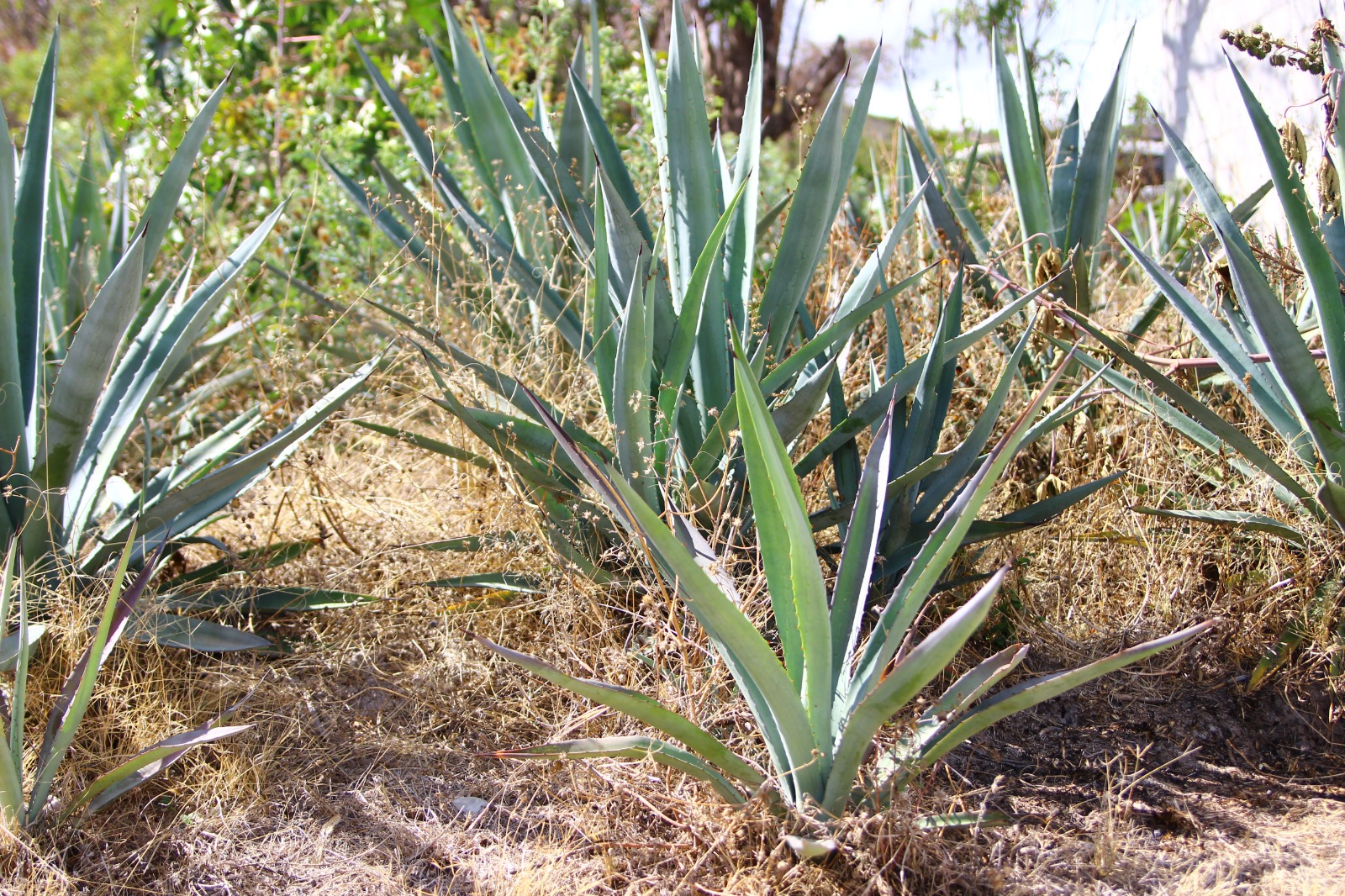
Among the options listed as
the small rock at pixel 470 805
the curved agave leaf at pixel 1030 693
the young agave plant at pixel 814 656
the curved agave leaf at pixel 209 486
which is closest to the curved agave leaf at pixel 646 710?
the young agave plant at pixel 814 656

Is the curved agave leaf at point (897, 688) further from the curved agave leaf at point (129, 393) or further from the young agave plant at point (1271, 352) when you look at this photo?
the curved agave leaf at point (129, 393)

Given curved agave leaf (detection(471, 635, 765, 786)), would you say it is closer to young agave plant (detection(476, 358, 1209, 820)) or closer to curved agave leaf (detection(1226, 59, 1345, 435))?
young agave plant (detection(476, 358, 1209, 820))

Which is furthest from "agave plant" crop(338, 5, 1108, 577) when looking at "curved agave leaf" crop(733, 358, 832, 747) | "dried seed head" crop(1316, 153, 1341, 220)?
"dried seed head" crop(1316, 153, 1341, 220)

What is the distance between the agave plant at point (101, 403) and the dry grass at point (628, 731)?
0.21m

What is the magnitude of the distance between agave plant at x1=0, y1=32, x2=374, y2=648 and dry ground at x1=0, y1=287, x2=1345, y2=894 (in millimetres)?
225

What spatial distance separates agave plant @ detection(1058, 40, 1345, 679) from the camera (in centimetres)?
193

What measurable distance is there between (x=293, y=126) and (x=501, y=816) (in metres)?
3.92

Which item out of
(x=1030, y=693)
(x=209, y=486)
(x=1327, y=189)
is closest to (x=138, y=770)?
(x=209, y=486)

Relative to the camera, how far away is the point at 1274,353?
195 cm

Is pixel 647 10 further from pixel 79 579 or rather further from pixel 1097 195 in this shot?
pixel 79 579

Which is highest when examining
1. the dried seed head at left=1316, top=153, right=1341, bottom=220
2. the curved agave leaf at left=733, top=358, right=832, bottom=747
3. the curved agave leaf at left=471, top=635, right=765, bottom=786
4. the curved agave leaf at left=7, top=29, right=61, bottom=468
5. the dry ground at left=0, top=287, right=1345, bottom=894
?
the dried seed head at left=1316, top=153, right=1341, bottom=220

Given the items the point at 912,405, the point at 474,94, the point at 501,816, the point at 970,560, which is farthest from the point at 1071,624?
the point at 474,94

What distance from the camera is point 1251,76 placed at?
447 centimetres

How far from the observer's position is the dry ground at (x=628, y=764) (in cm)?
163
